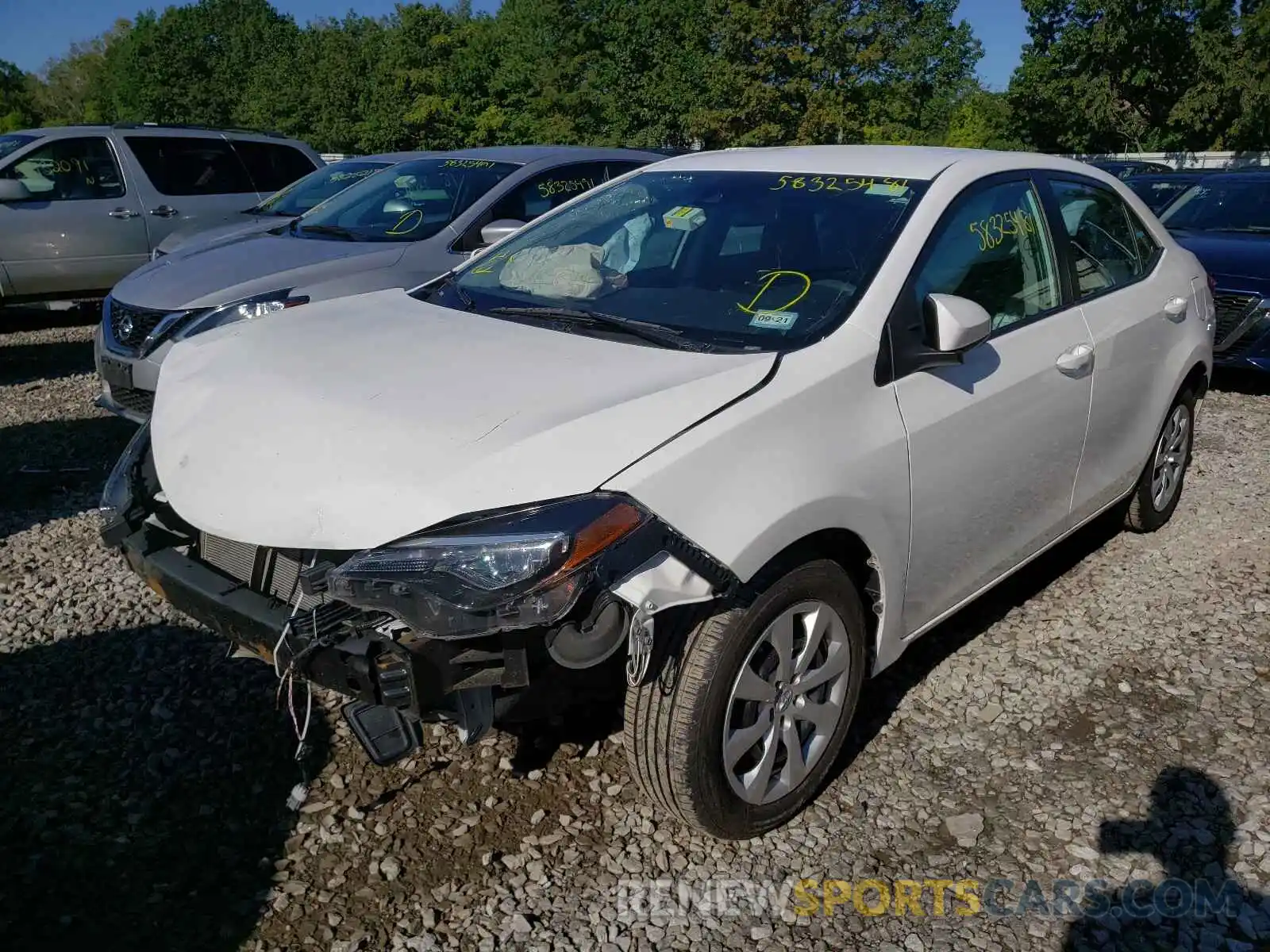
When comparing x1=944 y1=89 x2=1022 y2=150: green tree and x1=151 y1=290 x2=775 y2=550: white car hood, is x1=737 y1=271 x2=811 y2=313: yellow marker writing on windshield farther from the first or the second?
x1=944 y1=89 x2=1022 y2=150: green tree

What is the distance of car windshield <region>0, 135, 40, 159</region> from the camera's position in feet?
30.3

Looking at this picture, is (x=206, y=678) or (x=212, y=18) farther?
(x=212, y=18)

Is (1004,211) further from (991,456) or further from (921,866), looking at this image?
(921,866)

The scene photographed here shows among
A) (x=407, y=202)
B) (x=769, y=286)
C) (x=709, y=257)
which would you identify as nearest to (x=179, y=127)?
(x=407, y=202)

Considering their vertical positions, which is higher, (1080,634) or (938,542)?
(938,542)

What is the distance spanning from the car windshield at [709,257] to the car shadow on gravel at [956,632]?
1.38 metres

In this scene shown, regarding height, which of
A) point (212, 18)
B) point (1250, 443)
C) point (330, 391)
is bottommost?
point (1250, 443)

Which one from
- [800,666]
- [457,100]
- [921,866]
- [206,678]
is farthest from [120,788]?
[457,100]

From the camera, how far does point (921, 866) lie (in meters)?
2.75

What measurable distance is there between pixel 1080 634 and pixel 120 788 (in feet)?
11.3

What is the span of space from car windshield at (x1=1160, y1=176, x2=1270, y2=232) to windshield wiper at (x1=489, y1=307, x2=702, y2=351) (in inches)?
296

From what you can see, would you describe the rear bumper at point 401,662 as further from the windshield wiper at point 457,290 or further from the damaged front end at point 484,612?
the windshield wiper at point 457,290

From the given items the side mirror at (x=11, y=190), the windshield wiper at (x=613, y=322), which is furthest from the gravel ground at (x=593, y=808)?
the side mirror at (x=11, y=190)

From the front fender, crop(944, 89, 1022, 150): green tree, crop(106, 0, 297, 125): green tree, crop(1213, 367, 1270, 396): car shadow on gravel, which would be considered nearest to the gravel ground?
the front fender
